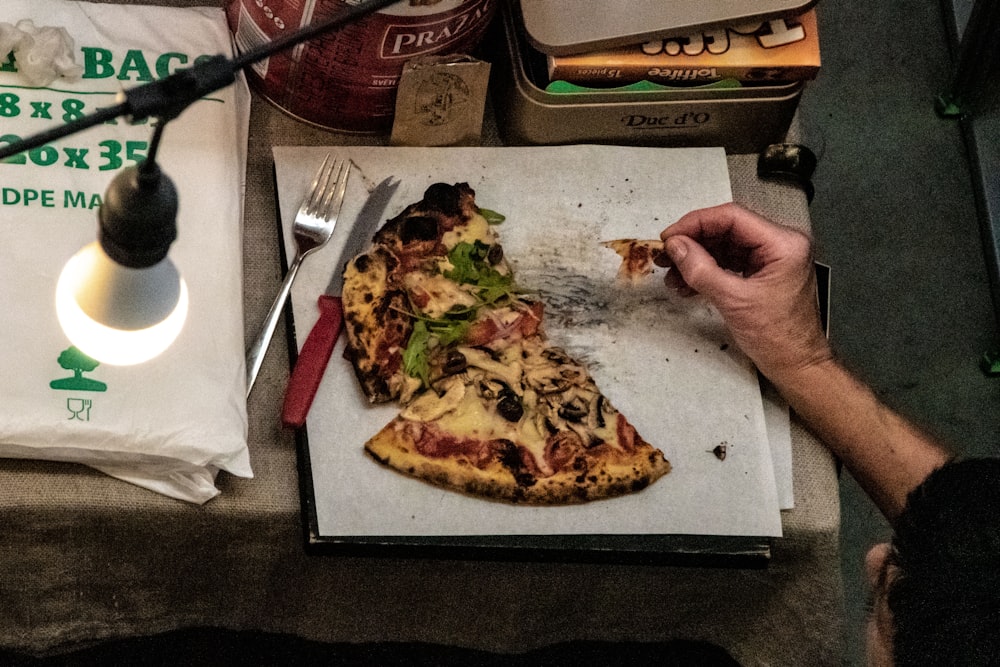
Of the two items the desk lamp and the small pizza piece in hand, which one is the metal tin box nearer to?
the small pizza piece in hand

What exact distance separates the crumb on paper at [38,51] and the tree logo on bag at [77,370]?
28 cm

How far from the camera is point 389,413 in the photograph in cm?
100

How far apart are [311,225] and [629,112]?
1.19ft

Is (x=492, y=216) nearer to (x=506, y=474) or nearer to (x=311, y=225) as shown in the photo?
(x=311, y=225)

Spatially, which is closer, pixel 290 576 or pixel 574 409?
pixel 574 409

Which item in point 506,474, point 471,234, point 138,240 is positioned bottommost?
point 506,474

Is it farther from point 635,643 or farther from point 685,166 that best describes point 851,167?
point 635,643

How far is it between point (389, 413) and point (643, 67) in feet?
1.43

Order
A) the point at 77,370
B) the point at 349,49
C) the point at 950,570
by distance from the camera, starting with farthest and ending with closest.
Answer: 1. the point at 349,49
2. the point at 77,370
3. the point at 950,570

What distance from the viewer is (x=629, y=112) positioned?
3.68 feet

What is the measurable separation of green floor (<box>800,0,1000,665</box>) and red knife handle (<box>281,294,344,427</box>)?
1028 millimetres

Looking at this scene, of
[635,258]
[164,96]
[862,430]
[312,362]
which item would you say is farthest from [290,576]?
[164,96]

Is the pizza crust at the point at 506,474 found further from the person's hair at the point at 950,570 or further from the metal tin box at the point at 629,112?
the metal tin box at the point at 629,112

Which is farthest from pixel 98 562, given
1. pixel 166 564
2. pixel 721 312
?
pixel 721 312
